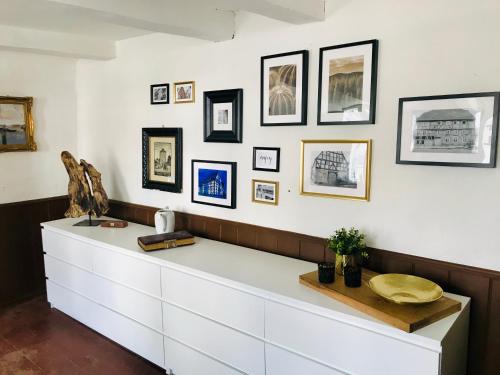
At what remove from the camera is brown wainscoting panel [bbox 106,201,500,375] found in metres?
1.94

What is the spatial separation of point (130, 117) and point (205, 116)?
93cm

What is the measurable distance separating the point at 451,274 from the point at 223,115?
1688mm

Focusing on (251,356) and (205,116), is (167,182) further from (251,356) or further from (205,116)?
(251,356)

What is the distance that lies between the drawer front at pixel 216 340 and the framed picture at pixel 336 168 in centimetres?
91

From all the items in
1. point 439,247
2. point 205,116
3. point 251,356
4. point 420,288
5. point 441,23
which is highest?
point 441,23

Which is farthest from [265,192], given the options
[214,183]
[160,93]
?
[160,93]

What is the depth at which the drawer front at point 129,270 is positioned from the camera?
2662 mm

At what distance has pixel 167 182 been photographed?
3336 millimetres

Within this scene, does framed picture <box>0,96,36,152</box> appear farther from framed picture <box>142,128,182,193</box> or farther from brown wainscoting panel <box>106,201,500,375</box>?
brown wainscoting panel <box>106,201,500,375</box>

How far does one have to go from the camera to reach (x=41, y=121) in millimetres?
3840

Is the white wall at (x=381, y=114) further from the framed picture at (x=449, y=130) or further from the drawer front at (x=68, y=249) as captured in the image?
the drawer front at (x=68, y=249)

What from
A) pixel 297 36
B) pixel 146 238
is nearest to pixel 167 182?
pixel 146 238

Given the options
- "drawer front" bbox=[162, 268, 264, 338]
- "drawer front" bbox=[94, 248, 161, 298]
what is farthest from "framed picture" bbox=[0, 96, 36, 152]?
"drawer front" bbox=[162, 268, 264, 338]

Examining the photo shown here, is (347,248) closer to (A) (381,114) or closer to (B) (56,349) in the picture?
(A) (381,114)
